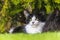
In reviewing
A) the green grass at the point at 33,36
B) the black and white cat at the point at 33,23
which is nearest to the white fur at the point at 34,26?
the black and white cat at the point at 33,23

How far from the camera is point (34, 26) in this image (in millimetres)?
5305

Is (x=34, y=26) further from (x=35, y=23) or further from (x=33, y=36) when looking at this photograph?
(x=33, y=36)

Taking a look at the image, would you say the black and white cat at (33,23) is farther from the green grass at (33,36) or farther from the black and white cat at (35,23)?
the green grass at (33,36)

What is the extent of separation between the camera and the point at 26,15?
5.38 metres

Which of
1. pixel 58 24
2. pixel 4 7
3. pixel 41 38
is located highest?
pixel 4 7

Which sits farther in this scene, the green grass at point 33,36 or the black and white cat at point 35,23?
the black and white cat at point 35,23

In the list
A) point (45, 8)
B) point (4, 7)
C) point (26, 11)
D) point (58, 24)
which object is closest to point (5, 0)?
point (4, 7)

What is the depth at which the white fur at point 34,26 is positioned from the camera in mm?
5241

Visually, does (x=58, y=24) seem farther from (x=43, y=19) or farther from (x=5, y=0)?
(x=5, y=0)

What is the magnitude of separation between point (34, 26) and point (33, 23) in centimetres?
10

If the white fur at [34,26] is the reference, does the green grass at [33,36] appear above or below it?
below

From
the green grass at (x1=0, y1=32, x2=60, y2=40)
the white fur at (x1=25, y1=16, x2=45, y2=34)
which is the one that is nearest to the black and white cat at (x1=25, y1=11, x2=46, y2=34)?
the white fur at (x1=25, y1=16, x2=45, y2=34)

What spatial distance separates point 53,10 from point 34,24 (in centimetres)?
47

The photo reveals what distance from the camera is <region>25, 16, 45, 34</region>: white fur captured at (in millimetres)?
5241
